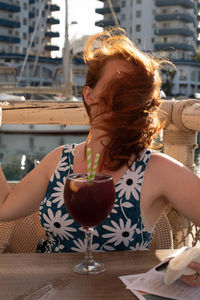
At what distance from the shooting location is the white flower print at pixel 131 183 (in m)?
1.21

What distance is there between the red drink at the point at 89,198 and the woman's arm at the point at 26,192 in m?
0.40

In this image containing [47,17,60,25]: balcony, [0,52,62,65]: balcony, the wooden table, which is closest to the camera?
the wooden table

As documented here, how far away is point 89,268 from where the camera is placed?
0.90 metres

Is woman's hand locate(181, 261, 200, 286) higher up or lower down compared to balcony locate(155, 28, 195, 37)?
lower down

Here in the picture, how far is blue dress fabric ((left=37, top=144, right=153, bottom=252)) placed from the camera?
119 centimetres

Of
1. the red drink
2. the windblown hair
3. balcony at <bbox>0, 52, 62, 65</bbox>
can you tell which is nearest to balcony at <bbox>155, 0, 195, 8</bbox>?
balcony at <bbox>0, 52, 62, 65</bbox>

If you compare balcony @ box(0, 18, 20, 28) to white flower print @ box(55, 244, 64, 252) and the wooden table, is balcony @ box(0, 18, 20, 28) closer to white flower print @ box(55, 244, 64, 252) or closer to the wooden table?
white flower print @ box(55, 244, 64, 252)

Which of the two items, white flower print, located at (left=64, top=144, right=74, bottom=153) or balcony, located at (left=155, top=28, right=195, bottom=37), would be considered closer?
white flower print, located at (left=64, top=144, right=74, bottom=153)

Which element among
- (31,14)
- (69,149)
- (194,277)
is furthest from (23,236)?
(31,14)

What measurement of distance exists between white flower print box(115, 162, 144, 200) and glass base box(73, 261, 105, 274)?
0.31m

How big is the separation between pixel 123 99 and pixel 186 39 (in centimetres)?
5448

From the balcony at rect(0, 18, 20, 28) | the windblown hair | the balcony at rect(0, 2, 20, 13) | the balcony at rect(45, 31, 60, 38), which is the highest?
the balcony at rect(0, 2, 20, 13)

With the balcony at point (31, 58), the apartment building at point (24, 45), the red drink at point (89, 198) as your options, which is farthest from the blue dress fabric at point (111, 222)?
the balcony at point (31, 58)

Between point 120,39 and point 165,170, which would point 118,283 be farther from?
point 120,39
